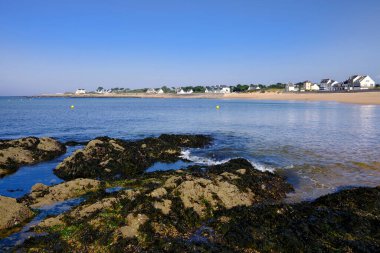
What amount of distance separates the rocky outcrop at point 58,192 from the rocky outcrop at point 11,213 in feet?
3.34

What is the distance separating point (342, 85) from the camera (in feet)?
468

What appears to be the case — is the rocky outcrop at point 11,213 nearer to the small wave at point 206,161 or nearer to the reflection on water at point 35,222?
the reflection on water at point 35,222

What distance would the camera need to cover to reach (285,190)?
1270cm

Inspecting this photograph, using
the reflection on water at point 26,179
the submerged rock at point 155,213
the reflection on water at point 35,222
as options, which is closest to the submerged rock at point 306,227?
the submerged rock at point 155,213

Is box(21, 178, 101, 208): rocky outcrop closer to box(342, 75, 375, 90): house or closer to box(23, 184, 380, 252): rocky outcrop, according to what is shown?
box(23, 184, 380, 252): rocky outcrop

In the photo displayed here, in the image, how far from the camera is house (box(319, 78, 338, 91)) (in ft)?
511

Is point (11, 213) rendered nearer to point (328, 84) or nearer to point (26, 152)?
point (26, 152)

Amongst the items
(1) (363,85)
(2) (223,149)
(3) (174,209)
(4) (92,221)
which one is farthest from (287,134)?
(1) (363,85)

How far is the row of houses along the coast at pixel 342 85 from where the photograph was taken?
126 metres

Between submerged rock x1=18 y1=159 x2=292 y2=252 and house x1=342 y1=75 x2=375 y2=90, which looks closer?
submerged rock x1=18 y1=159 x2=292 y2=252

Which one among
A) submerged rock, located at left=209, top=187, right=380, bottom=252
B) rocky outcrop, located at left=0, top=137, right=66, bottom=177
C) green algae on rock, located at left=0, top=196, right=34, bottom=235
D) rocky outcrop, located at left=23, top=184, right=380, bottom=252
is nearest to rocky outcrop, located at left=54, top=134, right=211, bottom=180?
rocky outcrop, located at left=0, top=137, right=66, bottom=177

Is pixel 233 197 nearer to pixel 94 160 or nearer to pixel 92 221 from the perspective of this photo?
pixel 92 221

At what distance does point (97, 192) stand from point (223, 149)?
12113mm

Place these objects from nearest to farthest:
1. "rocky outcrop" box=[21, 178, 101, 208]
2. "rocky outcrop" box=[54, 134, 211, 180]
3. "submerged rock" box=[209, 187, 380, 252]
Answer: "submerged rock" box=[209, 187, 380, 252] → "rocky outcrop" box=[21, 178, 101, 208] → "rocky outcrop" box=[54, 134, 211, 180]
